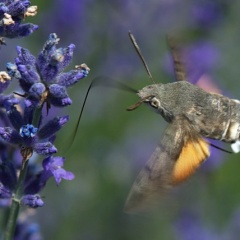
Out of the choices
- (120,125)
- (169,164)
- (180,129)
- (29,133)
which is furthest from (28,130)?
(120,125)

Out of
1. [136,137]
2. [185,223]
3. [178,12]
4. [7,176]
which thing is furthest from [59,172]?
[178,12]

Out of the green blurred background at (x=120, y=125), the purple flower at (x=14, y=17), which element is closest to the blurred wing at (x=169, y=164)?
the purple flower at (x=14, y=17)

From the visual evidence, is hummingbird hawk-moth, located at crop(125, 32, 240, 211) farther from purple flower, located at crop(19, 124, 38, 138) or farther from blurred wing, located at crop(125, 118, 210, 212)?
purple flower, located at crop(19, 124, 38, 138)

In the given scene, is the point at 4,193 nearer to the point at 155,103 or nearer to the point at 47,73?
the point at 47,73

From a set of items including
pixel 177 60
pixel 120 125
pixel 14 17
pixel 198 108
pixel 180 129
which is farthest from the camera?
pixel 120 125

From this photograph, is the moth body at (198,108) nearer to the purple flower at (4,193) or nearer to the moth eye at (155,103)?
the moth eye at (155,103)
